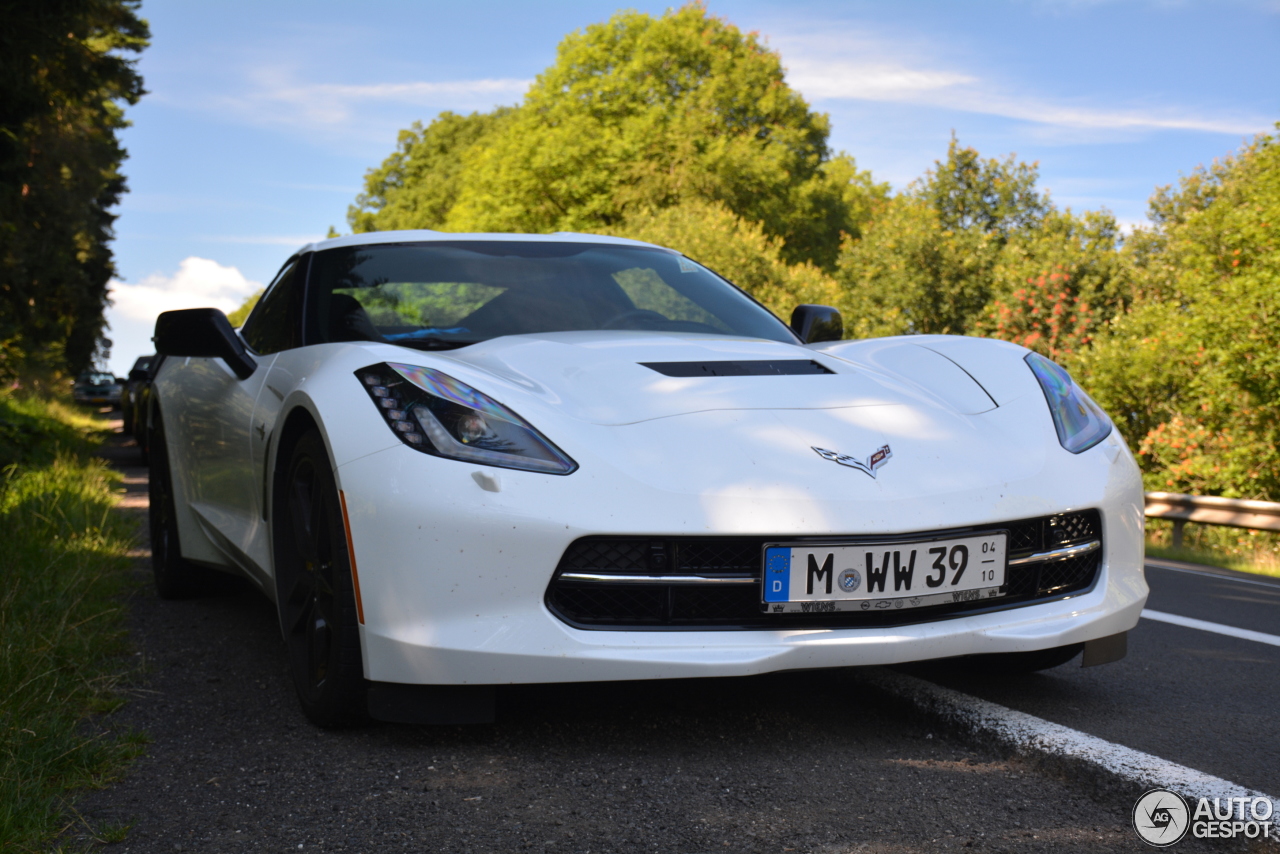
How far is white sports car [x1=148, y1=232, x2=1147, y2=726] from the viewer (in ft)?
7.75

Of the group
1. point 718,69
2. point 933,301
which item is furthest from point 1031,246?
point 718,69

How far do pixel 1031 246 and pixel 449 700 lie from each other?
68.5 ft

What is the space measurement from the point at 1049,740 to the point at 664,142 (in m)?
32.6

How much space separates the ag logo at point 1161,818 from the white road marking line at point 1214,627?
1.93 metres

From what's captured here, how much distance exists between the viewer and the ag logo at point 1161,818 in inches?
79.8

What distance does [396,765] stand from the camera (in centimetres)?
243

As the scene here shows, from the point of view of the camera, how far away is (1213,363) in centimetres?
1433

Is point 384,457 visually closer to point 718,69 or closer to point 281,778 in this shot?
point 281,778

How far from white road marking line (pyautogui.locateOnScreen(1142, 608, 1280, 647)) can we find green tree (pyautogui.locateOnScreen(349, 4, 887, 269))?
1096 inches

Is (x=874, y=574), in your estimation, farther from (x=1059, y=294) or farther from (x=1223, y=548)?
(x=1059, y=294)

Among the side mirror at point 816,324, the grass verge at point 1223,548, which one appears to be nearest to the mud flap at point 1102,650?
the side mirror at point 816,324

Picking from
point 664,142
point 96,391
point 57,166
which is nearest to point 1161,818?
point 57,166

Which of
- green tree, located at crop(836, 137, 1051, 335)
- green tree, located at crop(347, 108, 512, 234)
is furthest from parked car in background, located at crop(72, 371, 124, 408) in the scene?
green tree, located at crop(836, 137, 1051, 335)

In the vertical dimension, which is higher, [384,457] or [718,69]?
[718,69]
